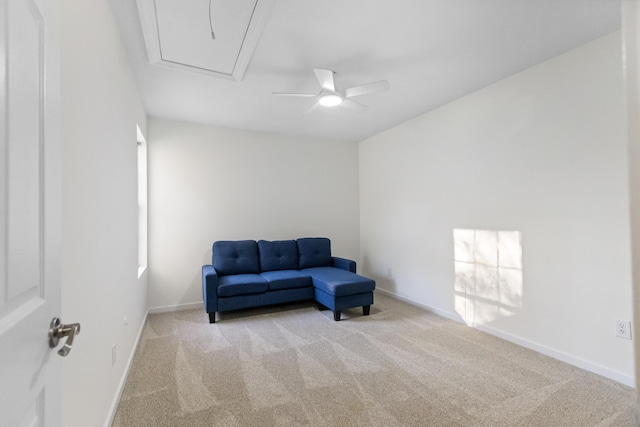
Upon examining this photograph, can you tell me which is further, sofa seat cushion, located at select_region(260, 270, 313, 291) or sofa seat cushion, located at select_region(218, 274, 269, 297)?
sofa seat cushion, located at select_region(260, 270, 313, 291)

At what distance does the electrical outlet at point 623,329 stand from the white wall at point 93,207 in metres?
3.43

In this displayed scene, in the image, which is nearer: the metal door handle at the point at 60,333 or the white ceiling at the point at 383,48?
the metal door handle at the point at 60,333

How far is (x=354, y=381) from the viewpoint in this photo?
216cm

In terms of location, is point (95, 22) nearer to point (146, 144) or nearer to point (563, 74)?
point (146, 144)

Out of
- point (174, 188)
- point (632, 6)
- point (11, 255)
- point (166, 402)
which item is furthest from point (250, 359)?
point (632, 6)

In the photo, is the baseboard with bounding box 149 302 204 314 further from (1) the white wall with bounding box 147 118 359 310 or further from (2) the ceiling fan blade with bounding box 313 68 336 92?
(2) the ceiling fan blade with bounding box 313 68 336 92

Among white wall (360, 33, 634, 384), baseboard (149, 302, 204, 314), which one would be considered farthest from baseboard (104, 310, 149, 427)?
white wall (360, 33, 634, 384)

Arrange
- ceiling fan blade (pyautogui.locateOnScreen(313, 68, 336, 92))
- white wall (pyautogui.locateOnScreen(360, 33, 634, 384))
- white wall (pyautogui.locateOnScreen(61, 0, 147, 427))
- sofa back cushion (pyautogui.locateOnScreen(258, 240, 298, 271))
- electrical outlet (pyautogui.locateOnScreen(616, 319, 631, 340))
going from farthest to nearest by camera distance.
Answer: sofa back cushion (pyautogui.locateOnScreen(258, 240, 298, 271))
ceiling fan blade (pyautogui.locateOnScreen(313, 68, 336, 92))
white wall (pyautogui.locateOnScreen(360, 33, 634, 384))
electrical outlet (pyautogui.locateOnScreen(616, 319, 631, 340))
white wall (pyautogui.locateOnScreen(61, 0, 147, 427))

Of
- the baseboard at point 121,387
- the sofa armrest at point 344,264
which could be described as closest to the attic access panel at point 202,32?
→ the baseboard at point 121,387

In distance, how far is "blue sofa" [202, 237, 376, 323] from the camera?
3.39m

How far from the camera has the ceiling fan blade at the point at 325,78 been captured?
2.38 meters

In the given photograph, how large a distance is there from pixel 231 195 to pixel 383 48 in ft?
9.57

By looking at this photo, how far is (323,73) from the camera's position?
2.41 metres

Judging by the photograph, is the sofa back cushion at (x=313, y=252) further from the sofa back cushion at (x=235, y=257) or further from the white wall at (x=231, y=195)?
the sofa back cushion at (x=235, y=257)
